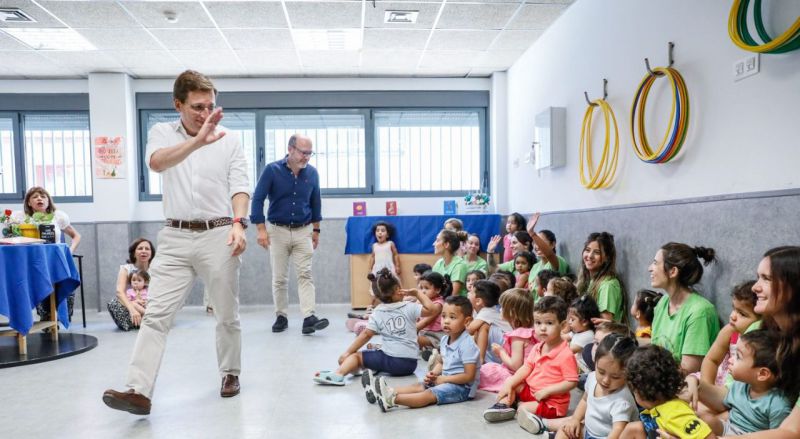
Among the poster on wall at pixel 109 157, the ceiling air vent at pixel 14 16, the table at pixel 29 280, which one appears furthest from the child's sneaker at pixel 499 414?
the poster on wall at pixel 109 157

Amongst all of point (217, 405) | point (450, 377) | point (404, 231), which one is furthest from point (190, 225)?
point (404, 231)

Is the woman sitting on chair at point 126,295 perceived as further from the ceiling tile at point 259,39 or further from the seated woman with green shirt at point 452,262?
the seated woman with green shirt at point 452,262

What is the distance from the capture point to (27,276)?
3.74m

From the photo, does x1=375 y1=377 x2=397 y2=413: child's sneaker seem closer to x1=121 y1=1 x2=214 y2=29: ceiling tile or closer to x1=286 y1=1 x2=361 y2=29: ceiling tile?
x1=286 y1=1 x2=361 y2=29: ceiling tile

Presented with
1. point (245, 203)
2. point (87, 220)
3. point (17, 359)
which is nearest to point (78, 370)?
point (17, 359)

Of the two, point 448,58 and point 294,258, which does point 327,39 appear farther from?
point 294,258

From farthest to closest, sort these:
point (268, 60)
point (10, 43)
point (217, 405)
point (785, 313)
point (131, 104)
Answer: point (131, 104)
point (268, 60)
point (10, 43)
point (217, 405)
point (785, 313)

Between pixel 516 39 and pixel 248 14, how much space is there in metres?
2.53

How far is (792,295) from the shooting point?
162 centimetres

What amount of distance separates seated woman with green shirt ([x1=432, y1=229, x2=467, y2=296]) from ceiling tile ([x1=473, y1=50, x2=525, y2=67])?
2040 mm

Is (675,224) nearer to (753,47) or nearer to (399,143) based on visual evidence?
(753,47)

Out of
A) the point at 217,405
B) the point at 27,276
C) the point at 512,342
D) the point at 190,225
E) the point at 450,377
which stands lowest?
the point at 217,405

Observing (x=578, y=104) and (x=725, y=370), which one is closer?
(x=725, y=370)

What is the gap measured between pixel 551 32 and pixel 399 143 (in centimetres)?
253
